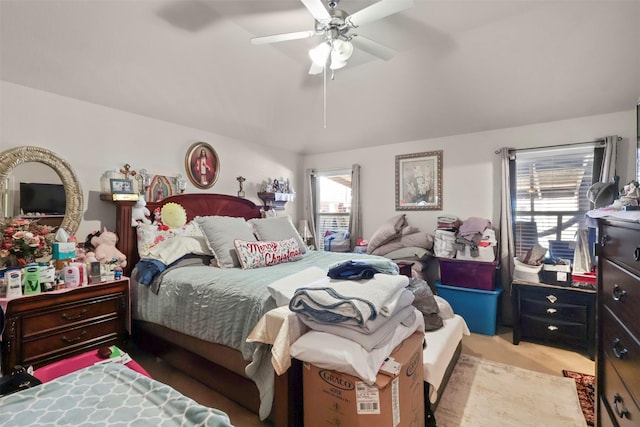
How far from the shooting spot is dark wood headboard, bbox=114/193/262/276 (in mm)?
2590

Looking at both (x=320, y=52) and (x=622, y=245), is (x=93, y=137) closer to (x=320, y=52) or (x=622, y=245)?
(x=320, y=52)

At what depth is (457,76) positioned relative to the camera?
287cm

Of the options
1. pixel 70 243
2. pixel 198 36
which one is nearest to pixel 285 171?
pixel 198 36

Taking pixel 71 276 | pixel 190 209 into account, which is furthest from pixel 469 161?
pixel 71 276

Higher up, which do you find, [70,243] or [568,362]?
[70,243]

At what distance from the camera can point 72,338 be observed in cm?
205

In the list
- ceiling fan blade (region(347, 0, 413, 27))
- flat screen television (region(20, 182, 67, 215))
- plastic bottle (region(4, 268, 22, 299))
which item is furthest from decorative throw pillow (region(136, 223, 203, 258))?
ceiling fan blade (region(347, 0, 413, 27))

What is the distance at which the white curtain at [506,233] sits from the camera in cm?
323

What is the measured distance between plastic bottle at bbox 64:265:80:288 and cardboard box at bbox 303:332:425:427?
1813 mm

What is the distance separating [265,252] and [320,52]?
1.62 metres

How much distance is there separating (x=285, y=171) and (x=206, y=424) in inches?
161

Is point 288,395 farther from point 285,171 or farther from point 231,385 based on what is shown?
point 285,171

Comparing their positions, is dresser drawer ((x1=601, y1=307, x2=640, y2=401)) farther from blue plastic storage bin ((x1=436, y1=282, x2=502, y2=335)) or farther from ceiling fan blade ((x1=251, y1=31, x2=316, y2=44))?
ceiling fan blade ((x1=251, y1=31, x2=316, y2=44))

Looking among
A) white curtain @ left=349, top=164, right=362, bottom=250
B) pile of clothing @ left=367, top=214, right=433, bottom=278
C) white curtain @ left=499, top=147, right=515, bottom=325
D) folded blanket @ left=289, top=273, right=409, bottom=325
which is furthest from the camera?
white curtain @ left=349, top=164, right=362, bottom=250
